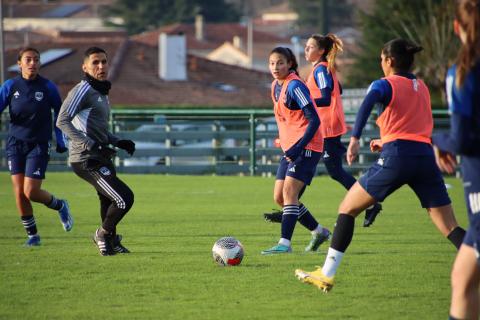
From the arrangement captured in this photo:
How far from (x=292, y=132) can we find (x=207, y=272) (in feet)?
5.97

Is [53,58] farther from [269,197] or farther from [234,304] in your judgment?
[234,304]

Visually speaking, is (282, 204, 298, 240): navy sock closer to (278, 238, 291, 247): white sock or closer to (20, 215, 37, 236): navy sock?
(278, 238, 291, 247): white sock

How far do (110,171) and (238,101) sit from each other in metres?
51.5

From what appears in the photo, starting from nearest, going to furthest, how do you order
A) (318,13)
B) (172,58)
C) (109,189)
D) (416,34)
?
(109,189) < (416,34) < (172,58) < (318,13)

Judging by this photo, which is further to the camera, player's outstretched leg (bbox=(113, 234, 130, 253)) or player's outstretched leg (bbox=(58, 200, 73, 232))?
player's outstretched leg (bbox=(58, 200, 73, 232))

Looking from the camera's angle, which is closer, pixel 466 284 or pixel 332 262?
pixel 466 284

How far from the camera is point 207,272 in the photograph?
32.9ft

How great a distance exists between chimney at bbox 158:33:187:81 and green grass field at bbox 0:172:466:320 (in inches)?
1693

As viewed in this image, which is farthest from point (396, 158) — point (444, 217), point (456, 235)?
point (456, 235)

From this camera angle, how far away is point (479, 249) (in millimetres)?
6066

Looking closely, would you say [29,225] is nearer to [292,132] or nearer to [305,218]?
[305,218]

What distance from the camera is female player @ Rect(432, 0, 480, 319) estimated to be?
6.03 m

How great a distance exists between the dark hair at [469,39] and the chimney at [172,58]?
52.5m

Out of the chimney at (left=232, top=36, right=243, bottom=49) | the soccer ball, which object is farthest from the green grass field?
the chimney at (left=232, top=36, right=243, bottom=49)
